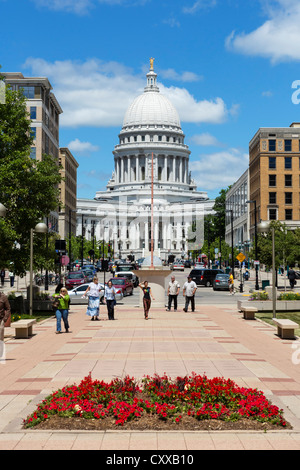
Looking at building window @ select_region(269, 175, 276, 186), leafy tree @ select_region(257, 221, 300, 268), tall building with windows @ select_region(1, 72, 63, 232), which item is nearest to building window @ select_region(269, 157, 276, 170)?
building window @ select_region(269, 175, 276, 186)

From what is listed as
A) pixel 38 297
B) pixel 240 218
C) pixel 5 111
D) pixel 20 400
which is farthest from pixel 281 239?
pixel 240 218

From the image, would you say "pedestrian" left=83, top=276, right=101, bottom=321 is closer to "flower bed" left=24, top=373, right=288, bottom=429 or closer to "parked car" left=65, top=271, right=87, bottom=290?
"flower bed" left=24, top=373, right=288, bottom=429

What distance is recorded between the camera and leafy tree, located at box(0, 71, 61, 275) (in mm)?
32344

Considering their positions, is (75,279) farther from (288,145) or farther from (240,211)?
(240,211)

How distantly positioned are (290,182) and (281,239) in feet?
129

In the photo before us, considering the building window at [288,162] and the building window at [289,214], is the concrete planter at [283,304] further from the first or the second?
the building window at [288,162]

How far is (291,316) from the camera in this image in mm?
31703

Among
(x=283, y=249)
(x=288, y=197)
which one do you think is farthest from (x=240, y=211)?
(x=283, y=249)

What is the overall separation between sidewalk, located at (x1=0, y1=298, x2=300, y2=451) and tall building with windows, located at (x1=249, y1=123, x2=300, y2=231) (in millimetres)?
69998

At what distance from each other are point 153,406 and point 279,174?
298 feet

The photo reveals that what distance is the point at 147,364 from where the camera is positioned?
16.9 metres

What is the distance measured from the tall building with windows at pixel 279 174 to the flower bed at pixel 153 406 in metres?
Result: 87.7

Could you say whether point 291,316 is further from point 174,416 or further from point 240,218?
point 240,218
